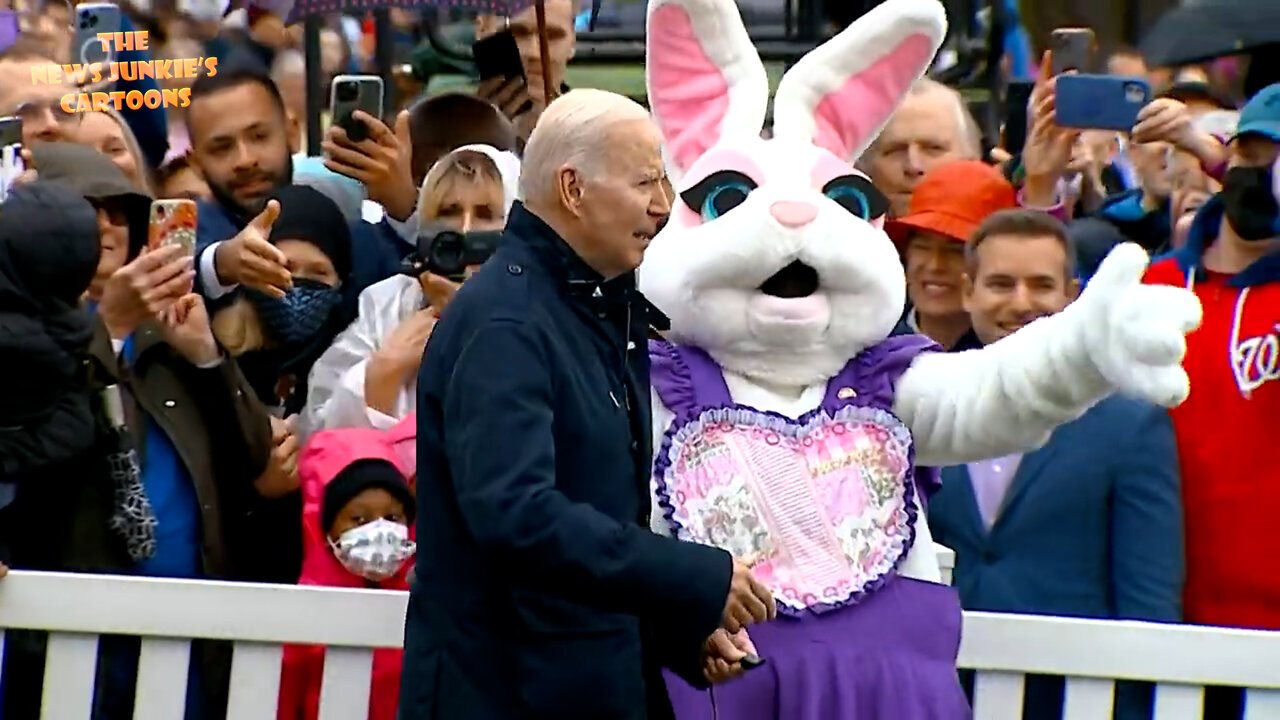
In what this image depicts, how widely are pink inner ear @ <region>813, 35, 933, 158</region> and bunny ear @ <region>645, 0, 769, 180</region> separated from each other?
12cm

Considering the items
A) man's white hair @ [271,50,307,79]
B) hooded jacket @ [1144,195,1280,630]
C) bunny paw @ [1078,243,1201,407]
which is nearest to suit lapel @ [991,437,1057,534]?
hooded jacket @ [1144,195,1280,630]

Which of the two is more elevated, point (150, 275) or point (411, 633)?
point (150, 275)

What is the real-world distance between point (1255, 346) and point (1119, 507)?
17.1 inches

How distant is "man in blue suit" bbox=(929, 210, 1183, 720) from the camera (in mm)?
4391

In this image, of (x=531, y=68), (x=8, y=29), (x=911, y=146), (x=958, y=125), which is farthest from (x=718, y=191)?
(x=8, y=29)

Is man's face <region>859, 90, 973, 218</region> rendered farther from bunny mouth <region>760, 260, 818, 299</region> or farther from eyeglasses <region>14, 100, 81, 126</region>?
bunny mouth <region>760, 260, 818, 299</region>

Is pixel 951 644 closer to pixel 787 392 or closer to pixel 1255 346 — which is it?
pixel 787 392

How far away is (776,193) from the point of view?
153 inches

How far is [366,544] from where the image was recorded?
4.43 metres

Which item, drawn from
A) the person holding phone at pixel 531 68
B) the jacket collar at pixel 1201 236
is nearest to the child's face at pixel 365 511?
the jacket collar at pixel 1201 236

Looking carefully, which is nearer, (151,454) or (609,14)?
(151,454)

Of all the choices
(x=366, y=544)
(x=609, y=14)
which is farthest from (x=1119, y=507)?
(x=609, y=14)

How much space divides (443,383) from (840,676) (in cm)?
88

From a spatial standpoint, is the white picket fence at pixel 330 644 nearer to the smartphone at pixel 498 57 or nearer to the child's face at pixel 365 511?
the child's face at pixel 365 511
